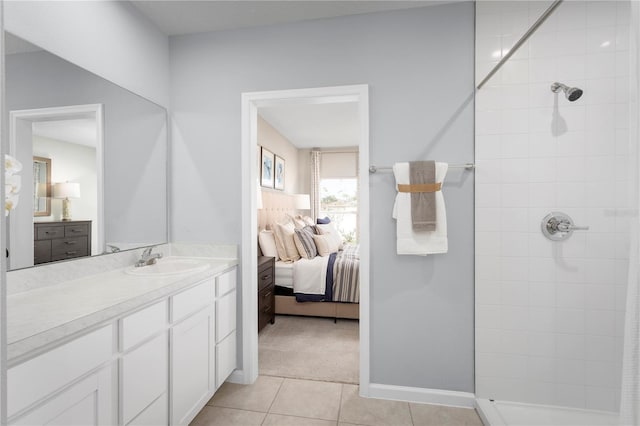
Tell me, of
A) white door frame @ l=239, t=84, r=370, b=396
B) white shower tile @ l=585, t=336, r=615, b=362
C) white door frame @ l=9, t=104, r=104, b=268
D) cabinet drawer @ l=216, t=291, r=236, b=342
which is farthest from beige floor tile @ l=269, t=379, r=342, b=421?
white door frame @ l=9, t=104, r=104, b=268

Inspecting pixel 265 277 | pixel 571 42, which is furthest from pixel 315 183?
pixel 571 42

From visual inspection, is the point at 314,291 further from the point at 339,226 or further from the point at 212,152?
the point at 339,226

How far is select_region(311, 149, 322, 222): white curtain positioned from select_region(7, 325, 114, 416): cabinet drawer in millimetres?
5196

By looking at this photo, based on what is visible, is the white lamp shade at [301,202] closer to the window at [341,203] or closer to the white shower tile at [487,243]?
the window at [341,203]

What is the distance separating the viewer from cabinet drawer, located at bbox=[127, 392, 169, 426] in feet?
4.44

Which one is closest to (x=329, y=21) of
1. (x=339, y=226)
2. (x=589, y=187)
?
(x=589, y=187)

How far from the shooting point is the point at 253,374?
2271 mm

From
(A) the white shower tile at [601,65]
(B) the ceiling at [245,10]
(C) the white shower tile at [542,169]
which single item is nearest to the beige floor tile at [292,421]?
(C) the white shower tile at [542,169]

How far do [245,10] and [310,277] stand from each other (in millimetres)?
2487

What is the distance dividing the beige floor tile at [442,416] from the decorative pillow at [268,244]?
7.05ft

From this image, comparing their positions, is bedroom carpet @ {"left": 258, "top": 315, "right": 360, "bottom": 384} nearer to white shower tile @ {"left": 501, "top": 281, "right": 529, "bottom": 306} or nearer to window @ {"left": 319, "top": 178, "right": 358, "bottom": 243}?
white shower tile @ {"left": 501, "top": 281, "right": 529, "bottom": 306}

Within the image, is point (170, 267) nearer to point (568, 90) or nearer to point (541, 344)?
point (541, 344)

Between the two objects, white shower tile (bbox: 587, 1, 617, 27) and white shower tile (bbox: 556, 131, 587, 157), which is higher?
white shower tile (bbox: 587, 1, 617, 27)

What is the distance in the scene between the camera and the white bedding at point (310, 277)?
338 cm
